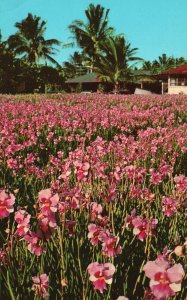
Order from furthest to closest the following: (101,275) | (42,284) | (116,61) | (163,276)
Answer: (116,61)
(42,284)
(101,275)
(163,276)

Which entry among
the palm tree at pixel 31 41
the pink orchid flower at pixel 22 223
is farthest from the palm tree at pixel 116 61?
the pink orchid flower at pixel 22 223

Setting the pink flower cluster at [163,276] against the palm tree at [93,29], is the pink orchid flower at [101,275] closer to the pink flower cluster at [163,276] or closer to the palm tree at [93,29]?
the pink flower cluster at [163,276]

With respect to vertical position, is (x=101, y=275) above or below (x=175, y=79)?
below

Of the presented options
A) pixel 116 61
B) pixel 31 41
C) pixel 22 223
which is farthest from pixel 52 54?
pixel 22 223

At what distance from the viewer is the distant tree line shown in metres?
35.5

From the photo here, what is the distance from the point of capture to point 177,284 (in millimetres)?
1131

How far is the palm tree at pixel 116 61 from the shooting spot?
114 feet

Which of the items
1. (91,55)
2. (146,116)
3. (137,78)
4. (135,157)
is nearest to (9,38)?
(91,55)

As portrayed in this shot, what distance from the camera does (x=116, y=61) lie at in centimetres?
Result: 3522

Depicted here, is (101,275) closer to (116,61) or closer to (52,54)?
(116,61)

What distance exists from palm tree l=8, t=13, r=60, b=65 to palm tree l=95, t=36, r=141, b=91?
12085mm

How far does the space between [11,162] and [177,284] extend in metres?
2.65

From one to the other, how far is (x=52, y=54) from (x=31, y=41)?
2.85 m

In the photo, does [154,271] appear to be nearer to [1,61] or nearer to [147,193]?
[147,193]
